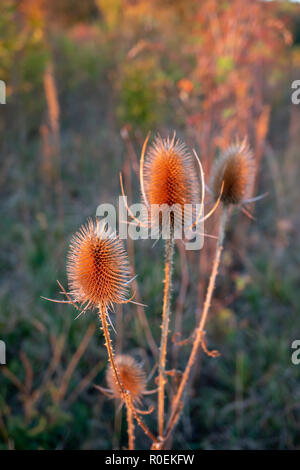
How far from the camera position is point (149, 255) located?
4250mm

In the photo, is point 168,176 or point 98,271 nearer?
point 98,271

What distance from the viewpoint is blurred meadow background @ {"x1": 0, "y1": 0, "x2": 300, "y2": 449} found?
8.39 ft

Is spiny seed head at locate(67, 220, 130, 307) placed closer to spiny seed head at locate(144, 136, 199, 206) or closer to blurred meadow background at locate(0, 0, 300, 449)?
spiny seed head at locate(144, 136, 199, 206)

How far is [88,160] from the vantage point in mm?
6012

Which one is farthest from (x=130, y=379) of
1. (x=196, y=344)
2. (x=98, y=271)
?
(x=98, y=271)

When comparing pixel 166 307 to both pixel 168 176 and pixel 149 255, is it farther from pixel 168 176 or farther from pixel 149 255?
pixel 149 255

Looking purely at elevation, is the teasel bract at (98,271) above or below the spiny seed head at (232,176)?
below

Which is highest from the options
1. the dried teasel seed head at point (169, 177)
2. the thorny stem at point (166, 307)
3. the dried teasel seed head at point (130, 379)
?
the dried teasel seed head at point (169, 177)

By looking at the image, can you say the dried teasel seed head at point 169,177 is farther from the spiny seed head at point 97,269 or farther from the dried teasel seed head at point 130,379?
the dried teasel seed head at point 130,379

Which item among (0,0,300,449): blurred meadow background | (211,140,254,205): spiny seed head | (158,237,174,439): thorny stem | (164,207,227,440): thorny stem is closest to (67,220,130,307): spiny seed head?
(158,237,174,439): thorny stem

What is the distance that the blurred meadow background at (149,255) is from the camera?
2557mm

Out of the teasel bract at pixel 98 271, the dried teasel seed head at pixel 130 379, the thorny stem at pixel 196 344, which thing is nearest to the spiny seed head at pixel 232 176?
the thorny stem at pixel 196 344

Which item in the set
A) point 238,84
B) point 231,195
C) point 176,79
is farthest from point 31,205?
point 231,195
